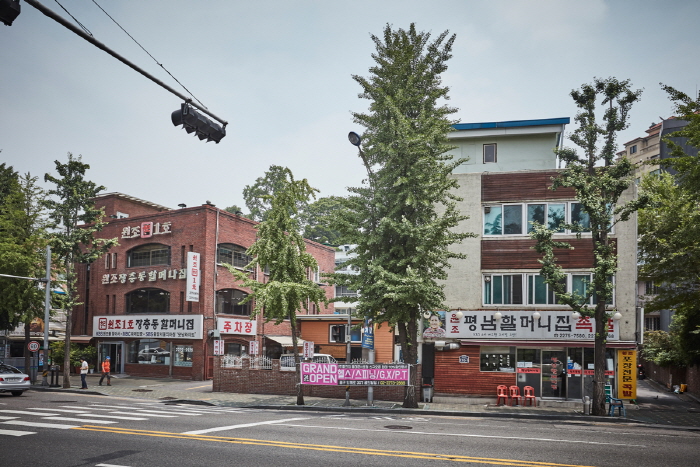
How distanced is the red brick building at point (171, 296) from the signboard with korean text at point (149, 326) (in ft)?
0.21

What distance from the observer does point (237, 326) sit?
38531 millimetres

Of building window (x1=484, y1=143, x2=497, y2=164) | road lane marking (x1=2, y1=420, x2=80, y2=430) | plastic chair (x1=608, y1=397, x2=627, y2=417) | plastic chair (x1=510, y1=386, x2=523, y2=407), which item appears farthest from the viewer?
building window (x1=484, y1=143, x2=497, y2=164)

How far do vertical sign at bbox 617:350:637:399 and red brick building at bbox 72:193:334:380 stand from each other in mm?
18058

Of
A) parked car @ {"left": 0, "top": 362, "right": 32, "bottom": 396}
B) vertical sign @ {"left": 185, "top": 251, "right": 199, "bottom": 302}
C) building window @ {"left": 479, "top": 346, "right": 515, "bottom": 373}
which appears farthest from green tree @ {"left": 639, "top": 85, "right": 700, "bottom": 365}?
parked car @ {"left": 0, "top": 362, "right": 32, "bottom": 396}

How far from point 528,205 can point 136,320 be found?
88.1ft

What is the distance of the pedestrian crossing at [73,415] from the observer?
49.9 feet

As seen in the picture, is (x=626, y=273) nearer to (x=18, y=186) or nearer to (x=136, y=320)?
(x=136, y=320)

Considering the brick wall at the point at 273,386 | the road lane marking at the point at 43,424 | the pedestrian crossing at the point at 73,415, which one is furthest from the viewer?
the brick wall at the point at 273,386

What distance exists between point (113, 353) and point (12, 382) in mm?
16062

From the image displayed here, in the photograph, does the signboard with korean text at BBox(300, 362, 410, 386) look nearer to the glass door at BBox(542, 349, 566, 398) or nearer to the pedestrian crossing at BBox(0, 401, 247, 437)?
the pedestrian crossing at BBox(0, 401, 247, 437)

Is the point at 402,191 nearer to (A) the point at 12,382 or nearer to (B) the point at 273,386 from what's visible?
(B) the point at 273,386

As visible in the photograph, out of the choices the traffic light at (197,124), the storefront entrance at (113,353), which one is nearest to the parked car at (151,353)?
the storefront entrance at (113,353)

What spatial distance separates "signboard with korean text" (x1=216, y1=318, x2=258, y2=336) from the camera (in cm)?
3703

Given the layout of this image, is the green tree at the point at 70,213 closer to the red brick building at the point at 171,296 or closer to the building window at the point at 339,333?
the red brick building at the point at 171,296
